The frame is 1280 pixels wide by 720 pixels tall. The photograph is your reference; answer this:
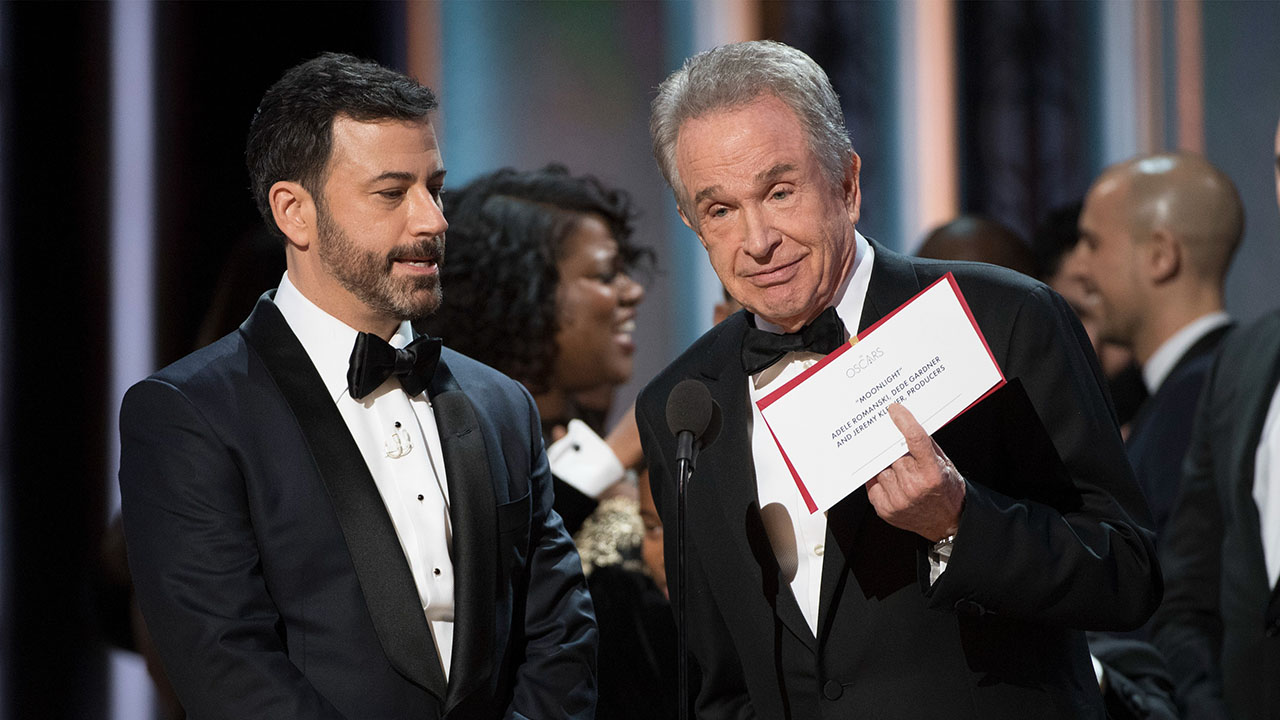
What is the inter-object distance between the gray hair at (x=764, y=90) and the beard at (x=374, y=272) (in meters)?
0.48

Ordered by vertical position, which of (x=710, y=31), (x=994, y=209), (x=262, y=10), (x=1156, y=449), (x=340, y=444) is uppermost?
(x=262, y=10)

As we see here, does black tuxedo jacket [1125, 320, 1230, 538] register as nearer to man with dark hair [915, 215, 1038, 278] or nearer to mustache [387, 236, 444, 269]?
man with dark hair [915, 215, 1038, 278]

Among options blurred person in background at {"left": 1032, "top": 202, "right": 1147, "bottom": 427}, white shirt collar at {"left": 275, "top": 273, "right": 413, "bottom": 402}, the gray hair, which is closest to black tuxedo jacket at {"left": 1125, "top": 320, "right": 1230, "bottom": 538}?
blurred person in background at {"left": 1032, "top": 202, "right": 1147, "bottom": 427}

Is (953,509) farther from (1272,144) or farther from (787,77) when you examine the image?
(1272,144)

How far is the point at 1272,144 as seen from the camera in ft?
16.9

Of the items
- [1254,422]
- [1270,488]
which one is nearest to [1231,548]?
[1270,488]

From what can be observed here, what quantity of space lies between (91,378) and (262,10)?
1.22 metres

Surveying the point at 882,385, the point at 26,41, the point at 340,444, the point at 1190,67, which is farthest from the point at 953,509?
the point at 1190,67

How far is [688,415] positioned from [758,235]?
1.06 ft

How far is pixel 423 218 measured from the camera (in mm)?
2141

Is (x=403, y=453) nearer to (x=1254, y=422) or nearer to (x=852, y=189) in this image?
(x=852, y=189)

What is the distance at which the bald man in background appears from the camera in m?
4.39

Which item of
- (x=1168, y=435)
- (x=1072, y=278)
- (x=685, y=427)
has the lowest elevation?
(x=1168, y=435)

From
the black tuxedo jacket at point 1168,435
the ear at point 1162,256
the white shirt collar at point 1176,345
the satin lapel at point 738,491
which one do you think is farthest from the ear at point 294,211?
the ear at point 1162,256
